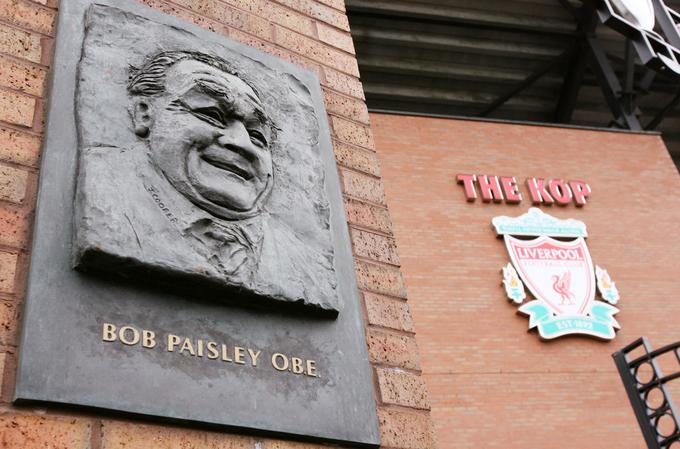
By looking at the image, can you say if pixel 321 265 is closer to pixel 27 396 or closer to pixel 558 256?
pixel 27 396

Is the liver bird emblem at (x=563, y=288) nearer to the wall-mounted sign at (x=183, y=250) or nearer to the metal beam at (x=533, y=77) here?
the metal beam at (x=533, y=77)

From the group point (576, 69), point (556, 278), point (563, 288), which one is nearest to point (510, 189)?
point (556, 278)

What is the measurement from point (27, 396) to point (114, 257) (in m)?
0.36

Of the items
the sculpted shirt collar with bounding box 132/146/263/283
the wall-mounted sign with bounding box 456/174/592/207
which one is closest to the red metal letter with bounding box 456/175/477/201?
the wall-mounted sign with bounding box 456/174/592/207

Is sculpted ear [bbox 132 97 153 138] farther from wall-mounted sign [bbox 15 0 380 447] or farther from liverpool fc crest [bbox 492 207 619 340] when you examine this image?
liverpool fc crest [bbox 492 207 619 340]

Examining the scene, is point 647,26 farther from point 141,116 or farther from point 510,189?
point 510,189

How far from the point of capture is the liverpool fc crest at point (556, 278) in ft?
34.7

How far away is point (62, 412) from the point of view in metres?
1.44

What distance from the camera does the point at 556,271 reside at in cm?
1110

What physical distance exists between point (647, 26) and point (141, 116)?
14.9 ft

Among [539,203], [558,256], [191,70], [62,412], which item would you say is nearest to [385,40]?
[539,203]

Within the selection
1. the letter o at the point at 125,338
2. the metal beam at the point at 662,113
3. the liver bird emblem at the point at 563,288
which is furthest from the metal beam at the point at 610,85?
the letter o at the point at 125,338

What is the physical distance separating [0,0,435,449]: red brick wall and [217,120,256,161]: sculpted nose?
0.45 m

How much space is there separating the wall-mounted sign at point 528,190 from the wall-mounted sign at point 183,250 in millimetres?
9684
